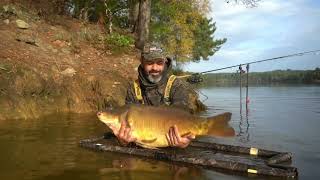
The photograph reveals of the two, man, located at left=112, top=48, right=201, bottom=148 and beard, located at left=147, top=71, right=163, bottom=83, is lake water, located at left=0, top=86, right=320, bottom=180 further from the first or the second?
beard, located at left=147, top=71, right=163, bottom=83

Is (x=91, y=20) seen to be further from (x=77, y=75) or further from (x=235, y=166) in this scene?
(x=235, y=166)

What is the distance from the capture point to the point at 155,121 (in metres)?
6.86

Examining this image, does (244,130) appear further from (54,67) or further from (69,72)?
(54,67)

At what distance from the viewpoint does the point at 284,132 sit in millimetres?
13312

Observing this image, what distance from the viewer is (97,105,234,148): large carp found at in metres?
6.84

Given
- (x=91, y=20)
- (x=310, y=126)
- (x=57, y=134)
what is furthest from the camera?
(x=91, y=20)

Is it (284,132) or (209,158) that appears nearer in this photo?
(209,158)

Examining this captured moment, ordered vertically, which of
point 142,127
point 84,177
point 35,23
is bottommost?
point 84,177

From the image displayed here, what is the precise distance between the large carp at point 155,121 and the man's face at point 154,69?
1.01 m

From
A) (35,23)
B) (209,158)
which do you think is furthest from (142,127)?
(35,23)

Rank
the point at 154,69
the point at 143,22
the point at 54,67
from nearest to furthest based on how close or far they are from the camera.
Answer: the point at 154,69
the point at 54,67
the point at 143,22

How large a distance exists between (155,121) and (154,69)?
1.24 m

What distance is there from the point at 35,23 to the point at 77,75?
3.83 meters

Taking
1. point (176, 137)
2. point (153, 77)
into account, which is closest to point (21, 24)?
point (153, 77)
